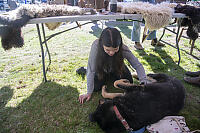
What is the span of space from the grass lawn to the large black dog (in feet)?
1.06

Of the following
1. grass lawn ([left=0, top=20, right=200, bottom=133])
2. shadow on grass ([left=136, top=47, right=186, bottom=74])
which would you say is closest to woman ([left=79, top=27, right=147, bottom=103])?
grass lawn ([left=0, top=20, right=200, bottom=133])

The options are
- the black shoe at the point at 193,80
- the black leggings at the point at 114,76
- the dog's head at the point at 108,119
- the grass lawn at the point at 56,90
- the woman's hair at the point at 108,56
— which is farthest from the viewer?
the black shoe at the point at 193,80

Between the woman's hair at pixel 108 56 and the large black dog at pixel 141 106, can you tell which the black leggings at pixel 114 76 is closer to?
the woman's hair at pixel 108 56

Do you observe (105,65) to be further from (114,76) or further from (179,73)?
(179,73)

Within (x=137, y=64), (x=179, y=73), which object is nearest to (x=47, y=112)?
(x=137, y=64)

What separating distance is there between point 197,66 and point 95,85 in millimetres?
2375

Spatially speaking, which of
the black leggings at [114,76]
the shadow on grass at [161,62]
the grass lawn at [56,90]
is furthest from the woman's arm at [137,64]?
the shadow on grass at [161,62]

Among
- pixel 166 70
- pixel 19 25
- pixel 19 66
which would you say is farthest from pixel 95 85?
pixel 19 66

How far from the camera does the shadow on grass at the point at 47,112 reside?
1.77 metres

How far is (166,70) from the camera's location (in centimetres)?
299

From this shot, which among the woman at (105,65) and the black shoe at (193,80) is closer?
the woman at (105,65)

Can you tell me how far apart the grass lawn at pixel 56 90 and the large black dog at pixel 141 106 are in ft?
1.06

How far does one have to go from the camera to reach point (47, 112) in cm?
199

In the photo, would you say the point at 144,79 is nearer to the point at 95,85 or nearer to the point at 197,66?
the point at 95,85
